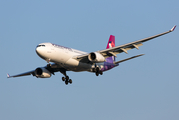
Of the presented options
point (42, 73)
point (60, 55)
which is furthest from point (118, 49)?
point (42, 73)

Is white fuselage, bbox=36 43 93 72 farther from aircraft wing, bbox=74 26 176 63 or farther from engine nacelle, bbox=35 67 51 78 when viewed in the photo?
engine nacelle, bbox=35 67 51 78

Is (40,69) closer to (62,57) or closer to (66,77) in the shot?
(66,77)

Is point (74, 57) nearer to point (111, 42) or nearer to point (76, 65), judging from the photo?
point (76, 65)

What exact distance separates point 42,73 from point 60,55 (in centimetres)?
728

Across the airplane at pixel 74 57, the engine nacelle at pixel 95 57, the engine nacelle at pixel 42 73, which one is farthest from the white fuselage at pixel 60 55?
the engine nacelle at pixel 42 73

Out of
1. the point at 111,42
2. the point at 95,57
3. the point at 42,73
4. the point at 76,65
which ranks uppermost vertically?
the point at 111,42

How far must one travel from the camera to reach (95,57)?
45.9 m

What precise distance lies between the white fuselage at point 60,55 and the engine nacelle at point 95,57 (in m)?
2.00

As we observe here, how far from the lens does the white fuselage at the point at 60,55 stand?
44.0m

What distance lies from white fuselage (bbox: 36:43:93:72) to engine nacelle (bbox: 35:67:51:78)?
4.93 meters

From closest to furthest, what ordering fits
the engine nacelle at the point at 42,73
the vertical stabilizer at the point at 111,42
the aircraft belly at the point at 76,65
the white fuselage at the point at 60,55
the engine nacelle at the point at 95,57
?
the white fuselage at the point at 60,55 < the engine nacelle at the point at 95,57 < the aircraft belly at the point at 76,65 < the engine nacelle at the point at 42,73 < the vertical stabilizer at the point at 111,42

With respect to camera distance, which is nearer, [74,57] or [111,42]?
[74,57]

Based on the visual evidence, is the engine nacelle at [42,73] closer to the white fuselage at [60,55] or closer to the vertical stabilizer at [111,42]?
the white fuselage at [60,55]

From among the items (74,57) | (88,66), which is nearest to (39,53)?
(74,57)
